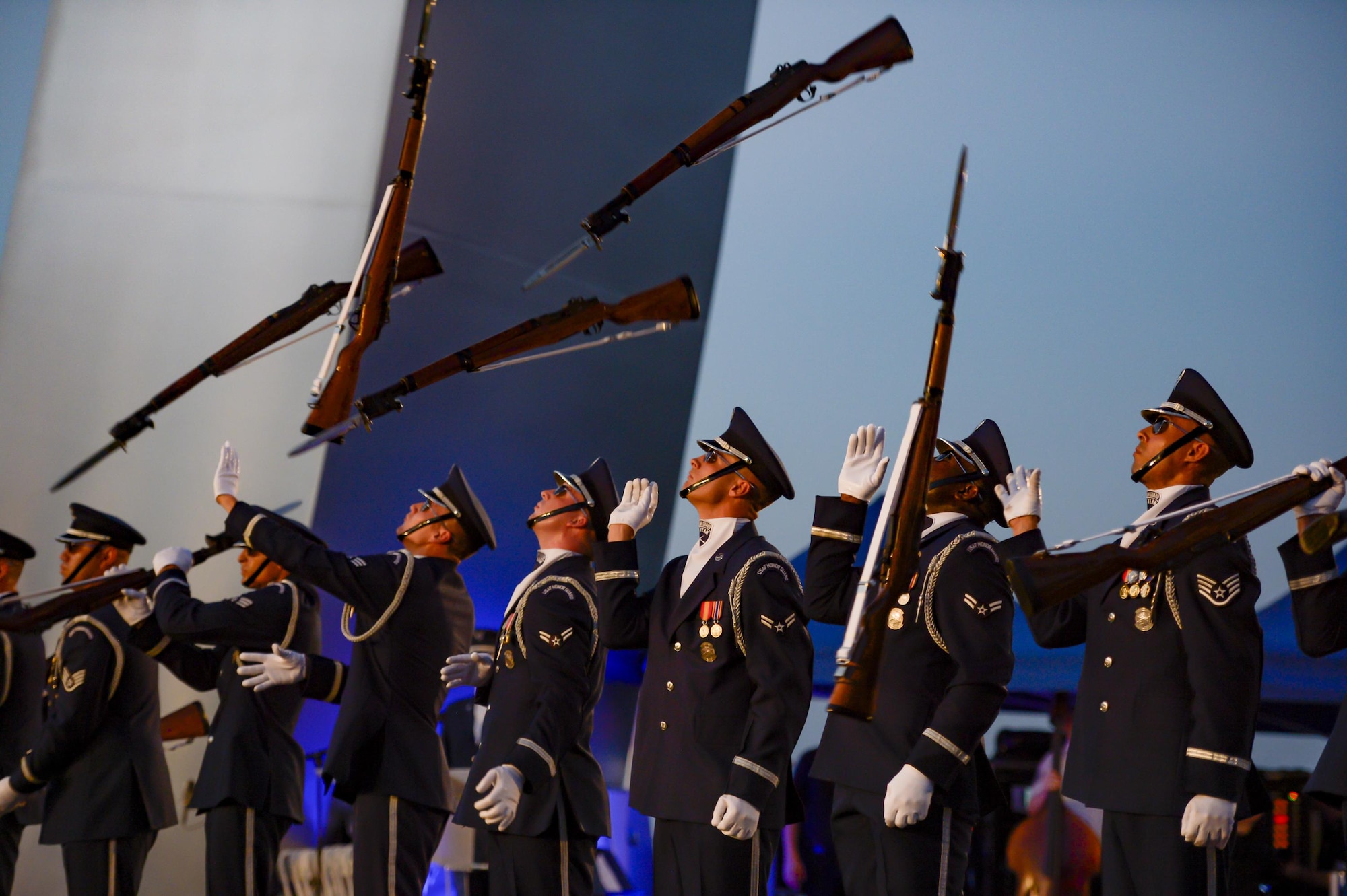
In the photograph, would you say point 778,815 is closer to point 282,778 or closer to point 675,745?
point 675,745

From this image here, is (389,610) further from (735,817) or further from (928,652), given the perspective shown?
(928,652)

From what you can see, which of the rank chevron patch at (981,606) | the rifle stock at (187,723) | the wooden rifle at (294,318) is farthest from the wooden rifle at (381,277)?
the rifle stock at (187,723)

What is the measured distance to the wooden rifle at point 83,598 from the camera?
229 inches

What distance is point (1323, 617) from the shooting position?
3.52m

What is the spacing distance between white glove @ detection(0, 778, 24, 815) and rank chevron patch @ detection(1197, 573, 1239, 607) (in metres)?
5.20

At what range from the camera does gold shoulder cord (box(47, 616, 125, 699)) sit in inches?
234

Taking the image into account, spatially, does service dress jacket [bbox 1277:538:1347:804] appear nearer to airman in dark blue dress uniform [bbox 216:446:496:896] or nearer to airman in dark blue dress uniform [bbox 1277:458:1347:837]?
airman in dark blue dress uniform [bbox 1277:458:1347:837]

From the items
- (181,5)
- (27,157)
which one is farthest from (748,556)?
(27,157)

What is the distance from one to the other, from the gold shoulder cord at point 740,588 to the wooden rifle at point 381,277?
4.62 ft

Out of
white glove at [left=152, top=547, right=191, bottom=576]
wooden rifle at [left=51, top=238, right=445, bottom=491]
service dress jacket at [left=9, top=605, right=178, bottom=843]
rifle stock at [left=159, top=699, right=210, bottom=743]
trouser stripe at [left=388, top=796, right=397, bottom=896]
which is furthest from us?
rifle stock at [left=159, top=699, right=210, bottom=743]

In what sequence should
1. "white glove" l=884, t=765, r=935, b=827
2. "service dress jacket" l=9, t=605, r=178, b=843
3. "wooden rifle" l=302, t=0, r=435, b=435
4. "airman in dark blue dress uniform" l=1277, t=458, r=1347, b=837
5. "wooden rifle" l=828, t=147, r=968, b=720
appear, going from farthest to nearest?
"service dress jacket" l=9, t=605, r=178, b=843 → "wooden rifle" l=302, t=0, r=435, b=435 → "airman in dark blue dress uniform" l=1277, t=458, r=1347, b=837 → "white glove" l=884, t=765, r=935, b=827 → "wooden rifle" l=828, t=147, r=968, b=720

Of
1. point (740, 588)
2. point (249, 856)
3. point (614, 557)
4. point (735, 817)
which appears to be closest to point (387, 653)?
point (249, 856)

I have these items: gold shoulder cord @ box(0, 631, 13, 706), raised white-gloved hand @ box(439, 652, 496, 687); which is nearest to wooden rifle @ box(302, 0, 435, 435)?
raised white-gloved hand @ box(439, 652, 496, 687)

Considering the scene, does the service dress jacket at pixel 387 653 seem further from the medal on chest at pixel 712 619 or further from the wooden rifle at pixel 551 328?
the medal on chest at pixel 712 619
